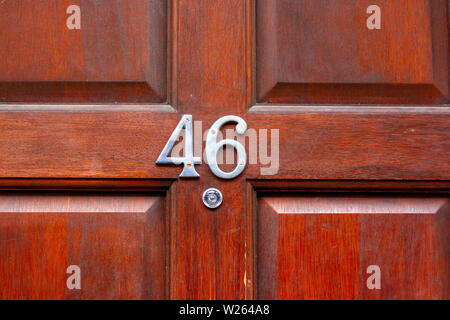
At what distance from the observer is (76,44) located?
611 millimetres

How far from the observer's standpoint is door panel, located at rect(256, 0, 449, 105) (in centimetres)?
61

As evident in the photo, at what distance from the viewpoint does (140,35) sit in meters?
0.61

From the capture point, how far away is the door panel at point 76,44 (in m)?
0.61

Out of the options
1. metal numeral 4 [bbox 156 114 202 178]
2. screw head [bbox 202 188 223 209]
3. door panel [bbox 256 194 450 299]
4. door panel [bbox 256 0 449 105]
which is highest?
door panel [bbox 256 0 449 105]

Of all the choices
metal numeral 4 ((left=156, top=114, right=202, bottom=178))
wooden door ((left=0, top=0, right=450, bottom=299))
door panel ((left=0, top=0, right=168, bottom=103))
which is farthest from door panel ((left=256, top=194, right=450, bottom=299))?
door panel ((left=0, top=0, right=168, bottom=103))

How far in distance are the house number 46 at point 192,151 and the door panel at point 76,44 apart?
9 cm

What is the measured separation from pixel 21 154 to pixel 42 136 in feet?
0.12

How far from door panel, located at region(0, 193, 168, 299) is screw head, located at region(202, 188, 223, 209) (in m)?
0.08

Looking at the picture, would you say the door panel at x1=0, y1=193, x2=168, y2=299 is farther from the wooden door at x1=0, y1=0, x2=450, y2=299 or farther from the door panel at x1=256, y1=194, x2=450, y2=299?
the door panel at x1=256, y1=194, x2=450, y2=299

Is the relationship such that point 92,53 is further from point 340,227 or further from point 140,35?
point 340,227

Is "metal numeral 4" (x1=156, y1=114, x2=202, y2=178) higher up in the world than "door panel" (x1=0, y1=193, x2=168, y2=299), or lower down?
higher up

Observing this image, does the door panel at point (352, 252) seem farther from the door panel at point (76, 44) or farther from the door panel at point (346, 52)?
the door panel at point (76, 44)

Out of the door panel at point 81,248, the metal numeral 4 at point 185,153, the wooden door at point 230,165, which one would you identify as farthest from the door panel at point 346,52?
the door panel at point 81,248
